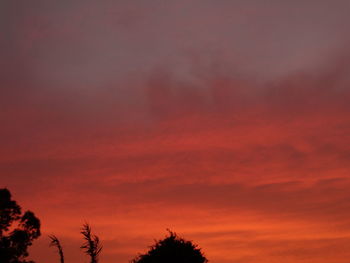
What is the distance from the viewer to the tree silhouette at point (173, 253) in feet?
145

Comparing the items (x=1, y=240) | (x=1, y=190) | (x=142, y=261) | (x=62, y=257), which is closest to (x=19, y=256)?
(x=1, y=240)

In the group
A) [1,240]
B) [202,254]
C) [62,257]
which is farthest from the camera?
[1,240]

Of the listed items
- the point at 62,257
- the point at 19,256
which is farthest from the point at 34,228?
the point at 62,257

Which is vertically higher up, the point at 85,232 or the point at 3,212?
the point at 3,212

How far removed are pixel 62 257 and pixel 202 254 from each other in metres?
14.7

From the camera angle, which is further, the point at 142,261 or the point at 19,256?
the point at 19,256

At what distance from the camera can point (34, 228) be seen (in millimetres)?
72562

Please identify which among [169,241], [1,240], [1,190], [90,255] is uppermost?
[1,190]

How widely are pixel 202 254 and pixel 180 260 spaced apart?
1.71 metres

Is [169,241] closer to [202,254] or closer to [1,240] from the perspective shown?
[202,254]

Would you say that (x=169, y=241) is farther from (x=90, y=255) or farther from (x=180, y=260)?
(x=90, y=255)

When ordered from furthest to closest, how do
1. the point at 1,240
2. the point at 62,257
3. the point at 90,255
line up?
1. the point at 1,240
2. the point at 62,257
3. the point at 90,255

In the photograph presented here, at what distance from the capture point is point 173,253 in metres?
44.8

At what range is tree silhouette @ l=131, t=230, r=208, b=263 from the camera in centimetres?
4428
